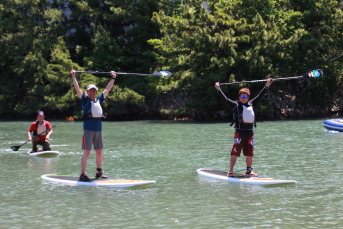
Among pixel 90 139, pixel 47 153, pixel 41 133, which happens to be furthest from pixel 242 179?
pixel 41 133

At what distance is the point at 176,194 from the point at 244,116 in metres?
2.15

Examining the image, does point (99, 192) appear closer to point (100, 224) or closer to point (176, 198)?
point (176, 198)

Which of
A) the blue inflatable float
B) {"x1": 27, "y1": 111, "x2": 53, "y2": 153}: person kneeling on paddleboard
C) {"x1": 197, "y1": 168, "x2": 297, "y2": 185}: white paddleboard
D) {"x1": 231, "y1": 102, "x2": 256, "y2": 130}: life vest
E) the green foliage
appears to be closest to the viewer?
{"x1": 197, "y1": 168, "x2": 297, "y2": 185}: white paddleboard

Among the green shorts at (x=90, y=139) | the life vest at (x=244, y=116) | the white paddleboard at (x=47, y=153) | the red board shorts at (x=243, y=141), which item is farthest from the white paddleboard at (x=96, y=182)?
the white paddleboard at (x=47, y=153)

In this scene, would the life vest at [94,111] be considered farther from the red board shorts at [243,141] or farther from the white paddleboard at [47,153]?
the white paddleboard at [47,153]

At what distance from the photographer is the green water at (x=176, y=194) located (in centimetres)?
776

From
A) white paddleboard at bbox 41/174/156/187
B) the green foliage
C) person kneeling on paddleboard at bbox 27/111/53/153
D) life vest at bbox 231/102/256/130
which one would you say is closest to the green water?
white paddleboard at bbox 41/174/156/187

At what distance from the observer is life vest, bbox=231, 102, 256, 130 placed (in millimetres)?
10812

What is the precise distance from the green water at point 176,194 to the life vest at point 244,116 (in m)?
1.17

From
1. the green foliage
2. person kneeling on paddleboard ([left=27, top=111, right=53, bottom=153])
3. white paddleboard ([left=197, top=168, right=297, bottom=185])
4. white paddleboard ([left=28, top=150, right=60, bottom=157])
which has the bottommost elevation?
white paddleboard ([left=197, top=168, right=297, bottom=185])

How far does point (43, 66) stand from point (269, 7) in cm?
1657

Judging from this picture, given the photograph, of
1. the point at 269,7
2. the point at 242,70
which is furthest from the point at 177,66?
the point at 269,7

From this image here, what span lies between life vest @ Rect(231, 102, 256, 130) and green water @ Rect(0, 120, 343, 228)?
3.84ft

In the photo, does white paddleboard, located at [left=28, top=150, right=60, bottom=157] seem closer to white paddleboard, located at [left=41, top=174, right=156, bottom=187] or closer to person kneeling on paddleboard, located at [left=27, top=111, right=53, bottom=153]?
person kneeling on paddleboard, located at [left=27, top=111, right=53, bottom=153]
